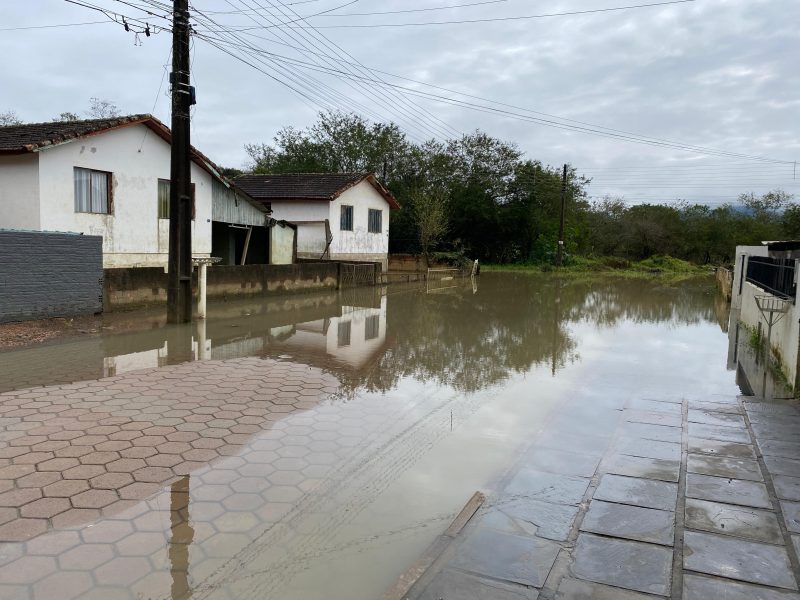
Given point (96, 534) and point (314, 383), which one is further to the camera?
point (314, 383)

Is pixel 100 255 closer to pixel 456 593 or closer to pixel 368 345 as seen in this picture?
pixel 368 345

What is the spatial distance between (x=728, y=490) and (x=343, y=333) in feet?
30.5

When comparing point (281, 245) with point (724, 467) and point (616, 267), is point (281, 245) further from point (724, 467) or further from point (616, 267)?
point (616, 267)

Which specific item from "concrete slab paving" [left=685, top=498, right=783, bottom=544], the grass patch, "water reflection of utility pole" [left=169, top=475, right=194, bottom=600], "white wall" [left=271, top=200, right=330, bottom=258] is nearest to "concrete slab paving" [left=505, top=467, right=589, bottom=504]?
"concrete slab paving" [left=685, top=498, right=783, bottom=544]

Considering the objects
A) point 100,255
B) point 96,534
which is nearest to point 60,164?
point 100,255

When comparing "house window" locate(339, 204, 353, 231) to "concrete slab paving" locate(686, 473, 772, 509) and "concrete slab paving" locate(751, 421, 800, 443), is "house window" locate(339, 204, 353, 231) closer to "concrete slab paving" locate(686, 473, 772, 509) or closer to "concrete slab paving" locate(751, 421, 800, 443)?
"concrete slab paving" locate(751, 421, 800, 443)

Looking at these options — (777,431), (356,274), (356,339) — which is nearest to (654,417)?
(777,431)

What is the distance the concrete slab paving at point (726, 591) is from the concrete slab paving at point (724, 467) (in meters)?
1.90

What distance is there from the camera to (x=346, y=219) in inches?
1181

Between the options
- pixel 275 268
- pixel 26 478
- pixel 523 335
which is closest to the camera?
pixel 26 478

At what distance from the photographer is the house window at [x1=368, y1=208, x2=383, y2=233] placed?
105 ft

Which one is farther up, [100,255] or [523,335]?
[100,255]

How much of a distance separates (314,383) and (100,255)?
7.62 meters

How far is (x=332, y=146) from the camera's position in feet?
137
